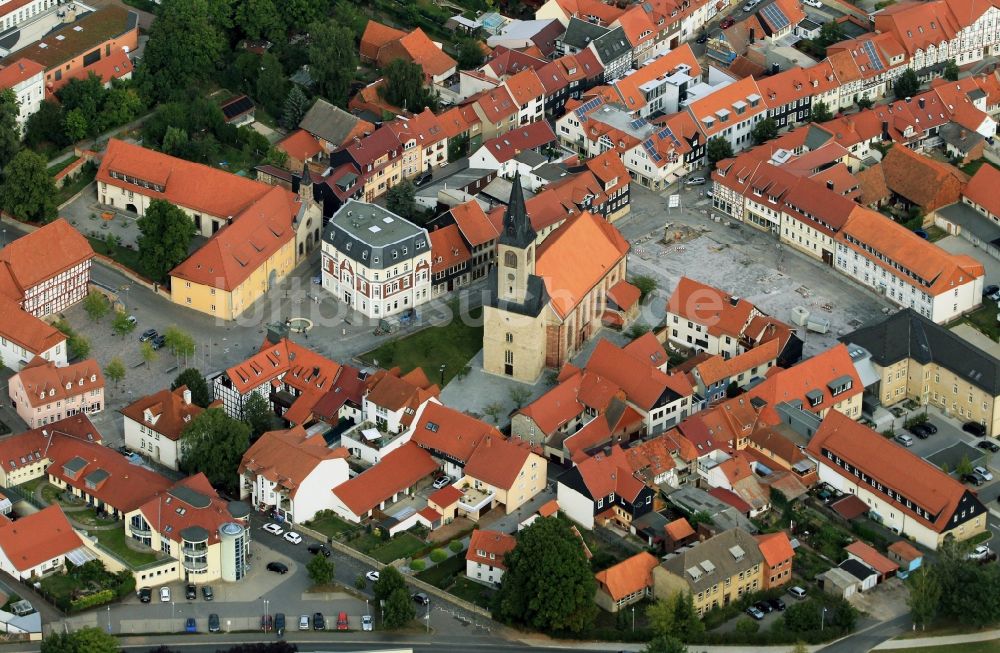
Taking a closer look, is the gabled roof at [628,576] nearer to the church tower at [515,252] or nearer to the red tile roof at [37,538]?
the church tower at [515,252]

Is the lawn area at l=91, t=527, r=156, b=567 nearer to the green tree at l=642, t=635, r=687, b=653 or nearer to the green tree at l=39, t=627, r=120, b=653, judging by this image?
the green tree at l=39, t=627, r=120, b=653

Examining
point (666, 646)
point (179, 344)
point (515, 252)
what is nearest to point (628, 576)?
point (666, 646)

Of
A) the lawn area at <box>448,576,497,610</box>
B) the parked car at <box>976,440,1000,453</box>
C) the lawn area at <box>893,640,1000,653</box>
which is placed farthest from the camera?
the parked car at <box>976,440,1000,453</box>

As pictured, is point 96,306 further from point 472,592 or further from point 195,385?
point 472,592

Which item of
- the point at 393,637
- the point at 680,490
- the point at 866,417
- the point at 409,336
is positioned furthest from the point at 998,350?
the point at 393,637

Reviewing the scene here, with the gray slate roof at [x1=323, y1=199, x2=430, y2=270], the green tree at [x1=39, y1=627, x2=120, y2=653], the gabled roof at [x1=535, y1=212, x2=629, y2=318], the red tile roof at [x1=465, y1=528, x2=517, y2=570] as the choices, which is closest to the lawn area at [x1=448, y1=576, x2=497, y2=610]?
the red tile roof at [x1=465, y1=528, x2=517, y2=570]

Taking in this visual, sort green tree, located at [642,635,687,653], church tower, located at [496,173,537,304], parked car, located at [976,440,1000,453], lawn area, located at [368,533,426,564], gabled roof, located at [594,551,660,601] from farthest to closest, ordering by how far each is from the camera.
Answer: church tower, located at [496,173,537,304] → parked car, located at [976,440,1000,453] → lawn area, located at [368,533,426,564] → gabled roof, located at [594,551,660,601] → green tree, located at [642,635,687,653]
